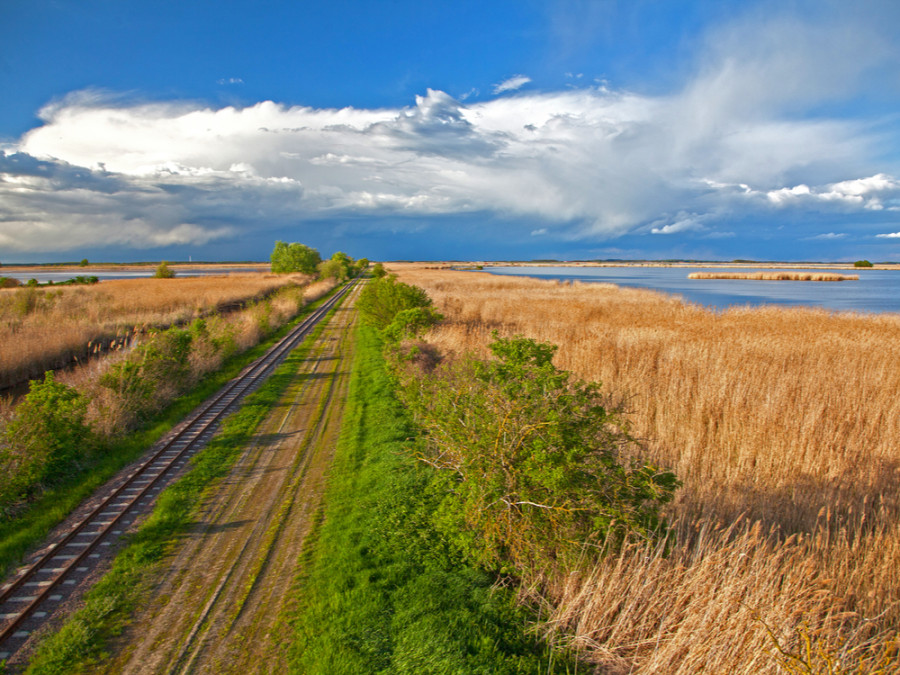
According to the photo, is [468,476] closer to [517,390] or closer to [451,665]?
[517,390]

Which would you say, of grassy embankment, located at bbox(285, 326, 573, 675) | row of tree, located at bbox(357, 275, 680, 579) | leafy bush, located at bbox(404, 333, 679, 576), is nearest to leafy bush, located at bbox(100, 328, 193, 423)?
grassy embankment, located at bbox(285, 326, 573, 675)

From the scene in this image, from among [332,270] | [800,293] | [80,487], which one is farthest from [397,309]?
[332,270]

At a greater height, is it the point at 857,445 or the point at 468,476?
the point at 468,476

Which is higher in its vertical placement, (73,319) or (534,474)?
(73,319)

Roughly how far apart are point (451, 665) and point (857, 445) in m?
8.91

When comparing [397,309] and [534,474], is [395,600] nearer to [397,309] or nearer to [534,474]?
[534,474]

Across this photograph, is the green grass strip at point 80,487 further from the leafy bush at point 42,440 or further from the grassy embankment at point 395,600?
the grassy embankment at point 395,600

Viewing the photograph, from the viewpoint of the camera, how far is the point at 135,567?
670 cm

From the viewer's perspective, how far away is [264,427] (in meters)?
12.9

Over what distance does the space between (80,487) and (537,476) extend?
931 centimetres

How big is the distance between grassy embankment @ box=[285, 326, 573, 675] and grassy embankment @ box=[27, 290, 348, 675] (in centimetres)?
219

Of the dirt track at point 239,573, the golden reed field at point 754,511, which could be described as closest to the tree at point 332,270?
the golden reed field at point 754,511

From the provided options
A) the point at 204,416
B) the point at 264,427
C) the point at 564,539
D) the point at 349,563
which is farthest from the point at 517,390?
the point at 204,416

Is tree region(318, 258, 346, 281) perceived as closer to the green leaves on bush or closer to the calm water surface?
the calm water surface
